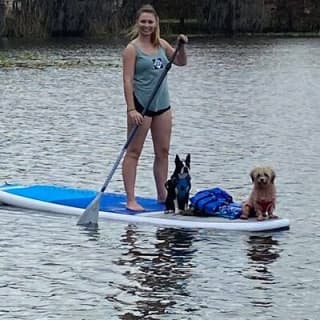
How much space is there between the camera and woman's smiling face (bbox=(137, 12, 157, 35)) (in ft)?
30.5

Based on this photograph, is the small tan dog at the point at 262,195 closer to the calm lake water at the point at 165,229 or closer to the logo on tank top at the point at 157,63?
the calm lake water at the point at 165,229

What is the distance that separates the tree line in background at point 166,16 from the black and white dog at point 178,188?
1802 inches

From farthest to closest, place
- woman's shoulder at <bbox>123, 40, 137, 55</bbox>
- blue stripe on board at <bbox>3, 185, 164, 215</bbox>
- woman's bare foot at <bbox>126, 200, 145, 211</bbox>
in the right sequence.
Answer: blue stripe on board at <bbox>3, 185, 164, 215</bbox>, woman's bare foot at <bbox>126, 200, 145, 211</bbox>, woman's shoulder at <bbox>123, 40, 137, 55</bbox>

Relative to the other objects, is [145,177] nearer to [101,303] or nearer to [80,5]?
[101,303]

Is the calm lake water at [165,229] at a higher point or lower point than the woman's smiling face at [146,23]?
lower

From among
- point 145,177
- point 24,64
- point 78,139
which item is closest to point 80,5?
point 24,64

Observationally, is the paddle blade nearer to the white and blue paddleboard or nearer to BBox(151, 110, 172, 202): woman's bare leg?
the white and blue paddleboard

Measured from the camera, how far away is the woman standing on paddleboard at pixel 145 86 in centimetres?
930

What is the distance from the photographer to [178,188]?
932 centimetres

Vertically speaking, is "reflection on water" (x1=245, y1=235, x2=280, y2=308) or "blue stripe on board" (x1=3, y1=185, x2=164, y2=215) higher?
"reflection on water" (x1=245, y1=235, x2=280, y2=308)

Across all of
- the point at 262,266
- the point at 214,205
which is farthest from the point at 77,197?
the point at 262,266

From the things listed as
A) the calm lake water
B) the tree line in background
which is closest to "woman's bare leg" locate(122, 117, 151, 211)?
the calm lake water

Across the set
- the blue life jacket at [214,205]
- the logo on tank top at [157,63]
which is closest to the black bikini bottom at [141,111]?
the logo on tank top at [157,63]

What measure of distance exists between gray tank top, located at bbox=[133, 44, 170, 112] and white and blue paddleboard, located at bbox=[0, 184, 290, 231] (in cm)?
90
